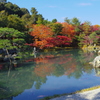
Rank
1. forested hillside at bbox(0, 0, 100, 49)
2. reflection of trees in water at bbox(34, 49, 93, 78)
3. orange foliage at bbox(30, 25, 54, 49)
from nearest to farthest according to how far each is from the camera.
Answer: reflection of trees in water at bbox(34, 49, 93, 78), forested hillside at bbox(0, 0, 100, 49), orange foliage at bbox(30, 25, 54, 49)

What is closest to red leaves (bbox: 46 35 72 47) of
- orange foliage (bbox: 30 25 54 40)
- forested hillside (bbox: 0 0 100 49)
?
forested hillside (bbox: 0 0 100 49)

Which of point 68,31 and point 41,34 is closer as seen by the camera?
point 41,34

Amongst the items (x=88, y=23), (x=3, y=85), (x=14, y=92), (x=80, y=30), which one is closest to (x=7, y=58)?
(x=3, y=85)

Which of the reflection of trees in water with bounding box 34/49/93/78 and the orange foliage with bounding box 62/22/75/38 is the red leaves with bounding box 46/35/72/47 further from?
the reflection of trees in water with bounding box 34/49/93/78

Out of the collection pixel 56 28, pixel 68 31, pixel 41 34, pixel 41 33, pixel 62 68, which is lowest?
pixel 62 68

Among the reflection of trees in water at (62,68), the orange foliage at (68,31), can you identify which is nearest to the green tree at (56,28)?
the orange foliage at (68,31)

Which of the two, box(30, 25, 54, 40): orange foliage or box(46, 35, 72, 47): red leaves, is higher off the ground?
box(30, 25, 54, 40): orange foliage

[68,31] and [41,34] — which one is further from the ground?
[68,31]

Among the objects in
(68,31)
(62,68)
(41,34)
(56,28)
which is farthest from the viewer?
(68,31)

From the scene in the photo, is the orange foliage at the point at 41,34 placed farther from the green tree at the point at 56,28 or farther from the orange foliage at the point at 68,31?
the orange foliage at the point at 68,31

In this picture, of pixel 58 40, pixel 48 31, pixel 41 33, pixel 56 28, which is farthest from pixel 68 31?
pixel 41 33

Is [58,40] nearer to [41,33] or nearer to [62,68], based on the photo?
[41,33]

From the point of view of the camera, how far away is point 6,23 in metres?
20.0

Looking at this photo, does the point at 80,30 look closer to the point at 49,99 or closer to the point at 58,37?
the point at 58,37
